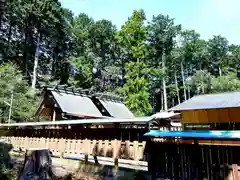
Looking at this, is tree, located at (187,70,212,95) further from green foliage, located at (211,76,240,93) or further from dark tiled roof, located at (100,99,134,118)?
dark tiled roof, located at (100,99,134,118)

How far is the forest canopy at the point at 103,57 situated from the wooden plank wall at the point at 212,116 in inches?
495

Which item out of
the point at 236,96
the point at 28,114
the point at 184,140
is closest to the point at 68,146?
the point at 184,140

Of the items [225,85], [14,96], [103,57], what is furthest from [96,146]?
[103,57]

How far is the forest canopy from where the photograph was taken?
953 inches

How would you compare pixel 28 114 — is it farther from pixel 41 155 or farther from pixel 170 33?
pixel 170 33

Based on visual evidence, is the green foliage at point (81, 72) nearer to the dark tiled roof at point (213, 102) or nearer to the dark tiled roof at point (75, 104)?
the dark tiled roof at point (75, 104)

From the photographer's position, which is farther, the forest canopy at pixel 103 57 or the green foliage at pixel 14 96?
the forest canopy at pixel 103 57

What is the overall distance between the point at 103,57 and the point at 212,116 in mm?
28817

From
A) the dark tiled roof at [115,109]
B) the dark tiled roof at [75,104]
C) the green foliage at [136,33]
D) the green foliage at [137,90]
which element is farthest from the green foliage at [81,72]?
the dark tiled roof at [75,104]

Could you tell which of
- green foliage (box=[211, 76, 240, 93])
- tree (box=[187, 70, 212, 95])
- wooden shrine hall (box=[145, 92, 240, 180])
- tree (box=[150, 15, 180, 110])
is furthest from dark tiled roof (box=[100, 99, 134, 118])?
tree (box=[150, 15, 180, 110])

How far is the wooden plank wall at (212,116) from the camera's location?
9750mm

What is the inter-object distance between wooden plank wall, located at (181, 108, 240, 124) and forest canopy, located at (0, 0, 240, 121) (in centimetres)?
1257

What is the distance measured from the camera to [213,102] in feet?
33.4

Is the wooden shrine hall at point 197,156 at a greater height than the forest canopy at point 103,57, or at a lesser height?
lesser
